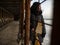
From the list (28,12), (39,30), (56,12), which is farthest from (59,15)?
(28,12)

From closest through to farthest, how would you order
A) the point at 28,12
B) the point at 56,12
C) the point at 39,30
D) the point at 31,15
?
1. the point at 56,12
2. the point at 39,30
3. the point at 28,12
4. the point at 31,15

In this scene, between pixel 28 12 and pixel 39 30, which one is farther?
pixel 28 12

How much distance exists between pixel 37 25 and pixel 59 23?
59.6 inches

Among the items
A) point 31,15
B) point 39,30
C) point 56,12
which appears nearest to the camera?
point 56,12

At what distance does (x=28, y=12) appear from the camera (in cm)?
229

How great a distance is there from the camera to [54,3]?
2.19 feet

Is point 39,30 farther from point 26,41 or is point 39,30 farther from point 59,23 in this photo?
point 59,23

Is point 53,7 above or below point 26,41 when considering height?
above

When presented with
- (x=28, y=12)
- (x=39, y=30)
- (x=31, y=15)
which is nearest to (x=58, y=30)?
(x=39, y=30)

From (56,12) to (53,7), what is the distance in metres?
0.03

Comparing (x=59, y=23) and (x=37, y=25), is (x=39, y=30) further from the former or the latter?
(x=59, y=23)

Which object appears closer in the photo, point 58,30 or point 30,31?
point 58,30

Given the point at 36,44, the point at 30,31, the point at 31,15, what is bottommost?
the point at 36,44

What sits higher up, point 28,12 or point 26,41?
point 28,12
